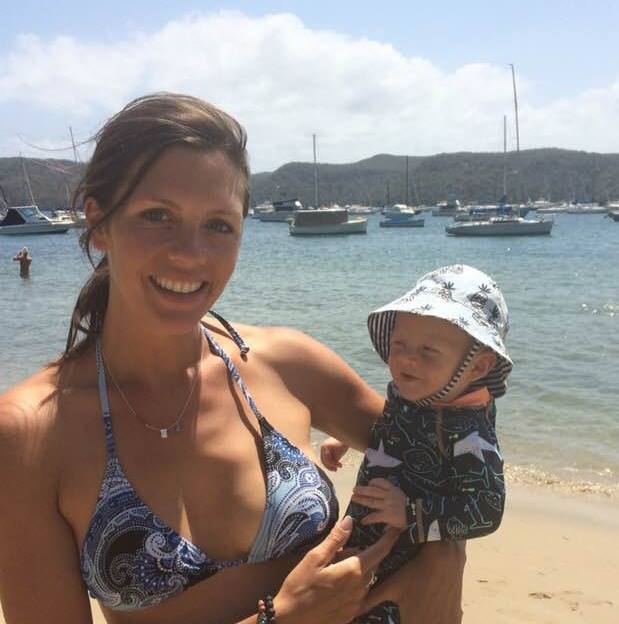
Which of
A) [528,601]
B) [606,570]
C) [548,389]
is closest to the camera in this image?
[528,601]

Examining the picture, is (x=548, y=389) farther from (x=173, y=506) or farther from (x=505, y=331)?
(x=173, y=506)

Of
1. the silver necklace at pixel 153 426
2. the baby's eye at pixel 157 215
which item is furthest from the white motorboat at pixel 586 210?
the baby's eye at pixel 157 215

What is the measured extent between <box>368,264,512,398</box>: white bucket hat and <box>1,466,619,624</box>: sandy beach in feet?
7.67

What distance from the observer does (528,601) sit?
430cm

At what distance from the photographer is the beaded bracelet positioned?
6.03 ft

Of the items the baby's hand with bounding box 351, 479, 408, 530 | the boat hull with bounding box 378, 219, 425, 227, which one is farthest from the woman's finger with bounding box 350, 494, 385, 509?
the boat hull with bounding box 378, 219, 425, 227

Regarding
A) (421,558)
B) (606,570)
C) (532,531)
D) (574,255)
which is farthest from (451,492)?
(574,255)

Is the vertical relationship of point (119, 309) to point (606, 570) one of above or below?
above

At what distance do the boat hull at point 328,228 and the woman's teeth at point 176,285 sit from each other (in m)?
56.7

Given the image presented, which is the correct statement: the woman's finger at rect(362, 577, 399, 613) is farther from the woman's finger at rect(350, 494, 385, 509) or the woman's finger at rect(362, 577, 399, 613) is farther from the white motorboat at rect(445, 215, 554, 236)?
the white motorboat at rect(445, 215, 554, 236)

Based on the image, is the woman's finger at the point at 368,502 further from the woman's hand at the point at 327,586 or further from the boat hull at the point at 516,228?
the boat hull at the point at 516,228

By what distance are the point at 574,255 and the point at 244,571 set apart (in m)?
38.3

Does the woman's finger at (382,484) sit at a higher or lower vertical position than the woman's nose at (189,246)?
lower

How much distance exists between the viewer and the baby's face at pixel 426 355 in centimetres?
224
